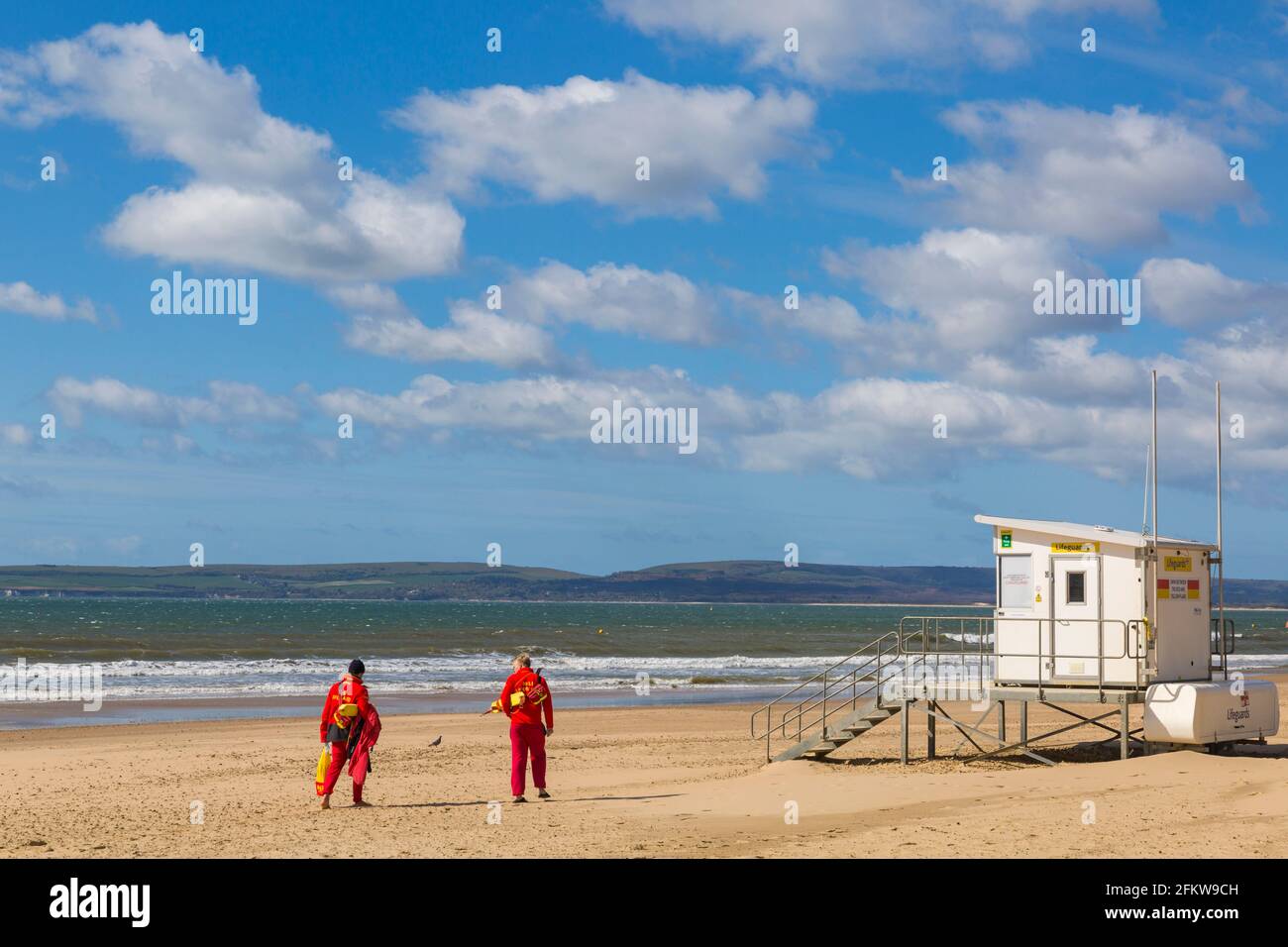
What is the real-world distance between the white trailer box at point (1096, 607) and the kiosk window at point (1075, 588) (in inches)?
0.5

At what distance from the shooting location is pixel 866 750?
22.7 metres

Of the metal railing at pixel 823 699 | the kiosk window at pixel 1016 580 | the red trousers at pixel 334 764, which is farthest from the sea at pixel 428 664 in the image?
the red trousers at pixel 334 764

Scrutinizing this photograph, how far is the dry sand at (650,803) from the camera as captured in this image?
41.3 feet

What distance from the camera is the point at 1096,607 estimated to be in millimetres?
18453

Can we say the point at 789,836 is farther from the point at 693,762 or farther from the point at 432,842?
the point at 693,762

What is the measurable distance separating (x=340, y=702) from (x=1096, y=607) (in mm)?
9556

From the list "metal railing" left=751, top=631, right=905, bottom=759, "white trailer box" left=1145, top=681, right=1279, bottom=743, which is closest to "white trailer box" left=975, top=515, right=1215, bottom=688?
"white trailer box" left=1145, top=681, right=1279, bottom=743

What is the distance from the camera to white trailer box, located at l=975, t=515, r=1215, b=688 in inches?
718

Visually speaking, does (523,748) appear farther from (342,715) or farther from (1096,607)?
(1096,607)

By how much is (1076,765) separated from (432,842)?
9.21m

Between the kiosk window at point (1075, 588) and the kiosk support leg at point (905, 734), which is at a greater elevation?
the kiosk window at point (1075, 588)

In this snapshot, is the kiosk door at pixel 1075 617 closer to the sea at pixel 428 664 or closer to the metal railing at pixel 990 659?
the metal railing at pixel 990 659
